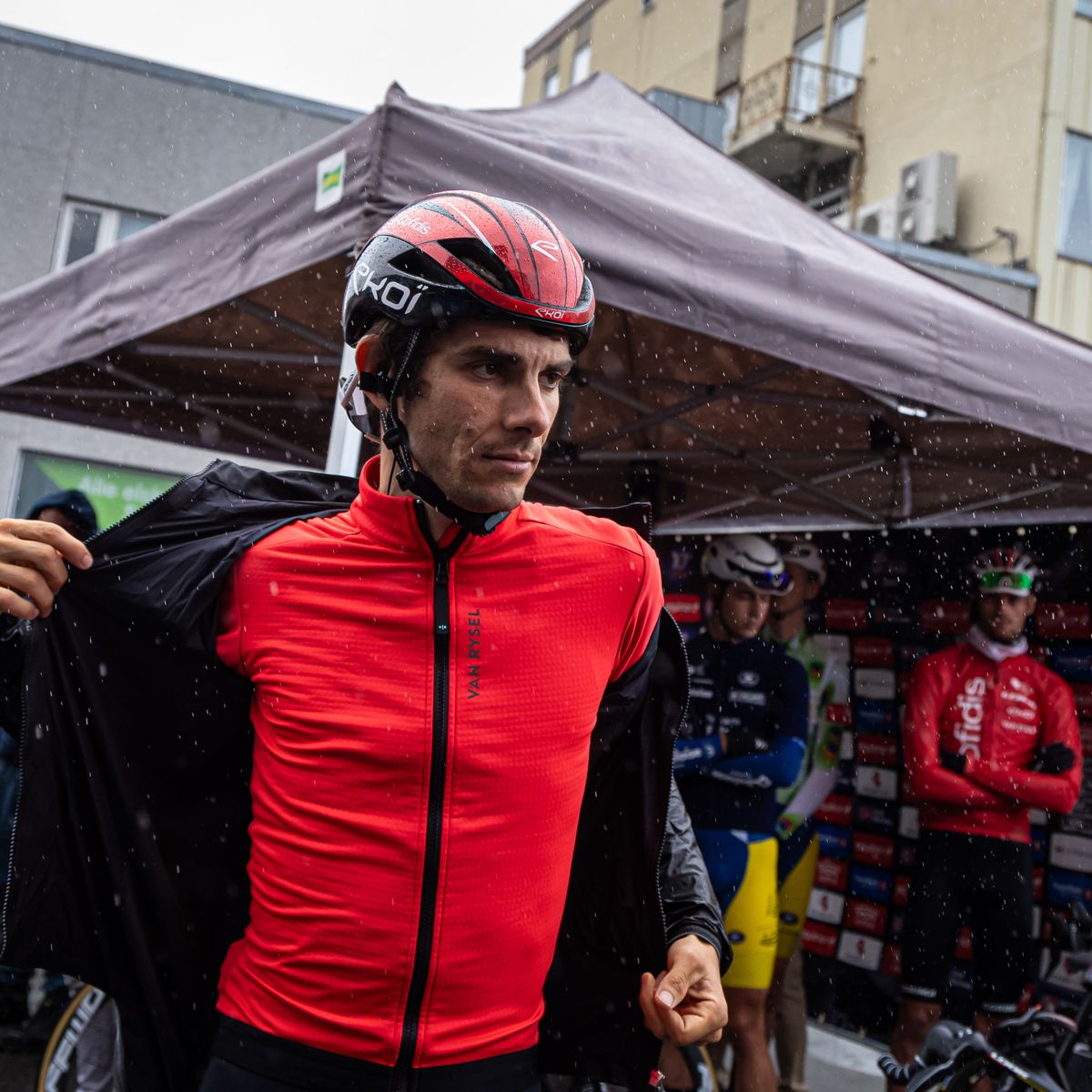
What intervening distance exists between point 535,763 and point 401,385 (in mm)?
657

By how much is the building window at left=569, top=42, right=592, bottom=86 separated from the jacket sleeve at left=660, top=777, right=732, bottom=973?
3298 centimetres

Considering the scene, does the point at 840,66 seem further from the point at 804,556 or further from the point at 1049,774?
the point at 1049,774

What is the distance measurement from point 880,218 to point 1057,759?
48.7 ft

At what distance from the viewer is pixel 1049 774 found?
17.0 feet

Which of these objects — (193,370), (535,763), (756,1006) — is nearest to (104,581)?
(535,763)

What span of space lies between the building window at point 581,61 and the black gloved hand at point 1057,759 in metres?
30.4

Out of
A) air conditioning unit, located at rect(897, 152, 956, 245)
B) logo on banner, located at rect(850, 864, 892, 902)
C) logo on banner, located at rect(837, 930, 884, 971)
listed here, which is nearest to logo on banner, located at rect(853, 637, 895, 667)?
logo on banner, located at rect(850, 864, 892, 902)

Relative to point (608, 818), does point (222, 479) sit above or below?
above

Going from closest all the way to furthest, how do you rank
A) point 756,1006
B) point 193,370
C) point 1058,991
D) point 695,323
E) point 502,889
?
point 502,889 → point 695,323 → point 756,1006 → point 1058,991 → point 193,370

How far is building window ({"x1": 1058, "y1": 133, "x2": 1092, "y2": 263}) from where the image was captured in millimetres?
17078

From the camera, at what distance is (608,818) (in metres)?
2.10

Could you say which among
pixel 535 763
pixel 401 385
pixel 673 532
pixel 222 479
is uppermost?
pixel 673 532

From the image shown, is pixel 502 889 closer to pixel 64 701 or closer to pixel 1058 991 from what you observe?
pixel 64 701

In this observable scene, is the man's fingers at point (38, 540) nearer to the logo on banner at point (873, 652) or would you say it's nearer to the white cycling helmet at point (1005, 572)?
the white cycling helmet at point (1005, 572)
